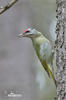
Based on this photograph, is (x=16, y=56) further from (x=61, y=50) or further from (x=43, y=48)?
(x=61, y=50)

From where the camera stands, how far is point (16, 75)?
5.99 meters

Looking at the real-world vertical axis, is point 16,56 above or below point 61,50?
below

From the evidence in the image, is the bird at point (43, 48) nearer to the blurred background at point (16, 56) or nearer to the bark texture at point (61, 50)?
the blurred background at point (16, 56)

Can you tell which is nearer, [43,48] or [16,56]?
[43,48]

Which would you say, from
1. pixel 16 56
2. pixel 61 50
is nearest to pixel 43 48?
pixel 16 56

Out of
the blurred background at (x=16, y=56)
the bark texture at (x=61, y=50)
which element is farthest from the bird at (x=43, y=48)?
the bark texture at (x=61, y=50)

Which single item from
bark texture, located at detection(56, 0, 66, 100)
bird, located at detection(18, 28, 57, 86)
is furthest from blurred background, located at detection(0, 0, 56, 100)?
bark texture, located at detection(56, 0, 66, 100)

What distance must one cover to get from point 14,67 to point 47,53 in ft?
3.37

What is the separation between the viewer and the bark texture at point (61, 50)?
11.8 feet

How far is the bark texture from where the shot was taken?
359cm

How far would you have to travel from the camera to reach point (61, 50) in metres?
3.74

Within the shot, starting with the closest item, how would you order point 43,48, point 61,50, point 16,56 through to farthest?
1. point 61,50
2. point 43,48
3. point 16,56

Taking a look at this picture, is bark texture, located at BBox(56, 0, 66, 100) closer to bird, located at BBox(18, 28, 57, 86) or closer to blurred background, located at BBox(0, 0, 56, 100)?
bird, located at BBox(18, 28, 57, 86)

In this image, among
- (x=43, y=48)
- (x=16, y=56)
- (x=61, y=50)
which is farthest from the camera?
(x=16, y=56)
